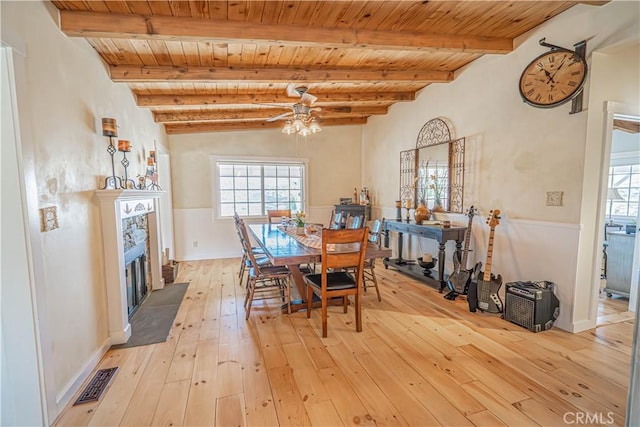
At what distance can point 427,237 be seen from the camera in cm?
397

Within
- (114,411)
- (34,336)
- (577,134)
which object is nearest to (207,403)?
(114,411)

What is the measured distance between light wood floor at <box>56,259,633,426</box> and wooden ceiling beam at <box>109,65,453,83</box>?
2.50 m

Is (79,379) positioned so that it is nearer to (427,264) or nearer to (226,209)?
(427,264)

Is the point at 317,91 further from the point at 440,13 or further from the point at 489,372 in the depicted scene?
the point at 489,372

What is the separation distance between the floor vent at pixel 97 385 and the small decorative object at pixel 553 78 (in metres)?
4.25

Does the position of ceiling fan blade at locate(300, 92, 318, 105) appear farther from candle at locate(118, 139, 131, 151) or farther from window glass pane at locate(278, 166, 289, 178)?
window glass pane at locate(278, 166, 289, 178)

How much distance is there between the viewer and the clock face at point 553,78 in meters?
2.52

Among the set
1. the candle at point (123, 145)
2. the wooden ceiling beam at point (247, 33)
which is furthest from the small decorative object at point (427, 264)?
the candle at point (123, 145)

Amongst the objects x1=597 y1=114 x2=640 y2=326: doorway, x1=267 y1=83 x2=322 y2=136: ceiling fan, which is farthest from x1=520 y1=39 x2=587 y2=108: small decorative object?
x1=267 y1=83 x2=322 y2=136: ceiling fan

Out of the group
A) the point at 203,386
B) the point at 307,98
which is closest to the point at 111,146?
the point at 307,98

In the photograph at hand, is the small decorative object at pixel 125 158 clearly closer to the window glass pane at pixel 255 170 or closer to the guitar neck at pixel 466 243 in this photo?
the window glass pane at pixel 255 170

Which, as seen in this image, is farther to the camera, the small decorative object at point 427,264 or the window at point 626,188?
the window at point 626,188

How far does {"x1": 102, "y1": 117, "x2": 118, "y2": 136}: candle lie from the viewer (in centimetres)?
247

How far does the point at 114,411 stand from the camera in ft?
5.77
